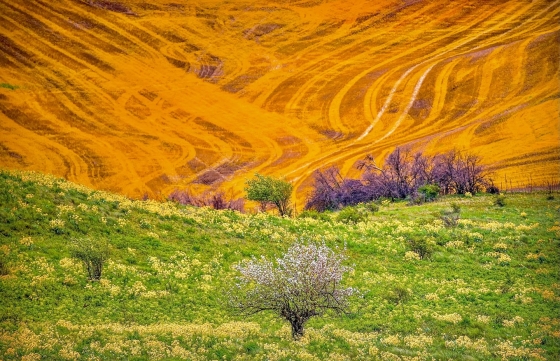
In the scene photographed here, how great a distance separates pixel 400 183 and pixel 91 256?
1407 inches

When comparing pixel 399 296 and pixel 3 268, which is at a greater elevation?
pixel 399 296

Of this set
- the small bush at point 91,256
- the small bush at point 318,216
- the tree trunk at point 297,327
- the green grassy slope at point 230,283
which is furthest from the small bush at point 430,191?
the tree trunk at point 297,327

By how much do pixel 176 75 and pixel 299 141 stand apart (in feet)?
86.5

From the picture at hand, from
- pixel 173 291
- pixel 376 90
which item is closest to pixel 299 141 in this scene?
pixel 376 90

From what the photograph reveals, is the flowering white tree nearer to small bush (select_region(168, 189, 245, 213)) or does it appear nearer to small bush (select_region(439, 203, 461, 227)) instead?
small bush (select_region(439, 203, 461, 227))

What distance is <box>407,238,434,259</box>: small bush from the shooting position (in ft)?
118

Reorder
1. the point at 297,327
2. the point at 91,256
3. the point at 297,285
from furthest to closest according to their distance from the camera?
the point at 91,256
the point at 297,327
the point at 297,285

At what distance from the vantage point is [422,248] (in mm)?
35969

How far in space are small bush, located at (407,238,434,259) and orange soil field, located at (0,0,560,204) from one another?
86.0 ft

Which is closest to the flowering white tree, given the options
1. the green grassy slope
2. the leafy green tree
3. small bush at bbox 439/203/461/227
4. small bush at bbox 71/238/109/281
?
the green grassy slope

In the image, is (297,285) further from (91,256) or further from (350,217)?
(350,217)

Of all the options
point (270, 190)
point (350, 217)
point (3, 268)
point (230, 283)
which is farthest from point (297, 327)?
point (270, 190)

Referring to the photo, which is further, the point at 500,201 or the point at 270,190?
the point at 270,190

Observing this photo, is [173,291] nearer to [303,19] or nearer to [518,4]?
[303,19]
